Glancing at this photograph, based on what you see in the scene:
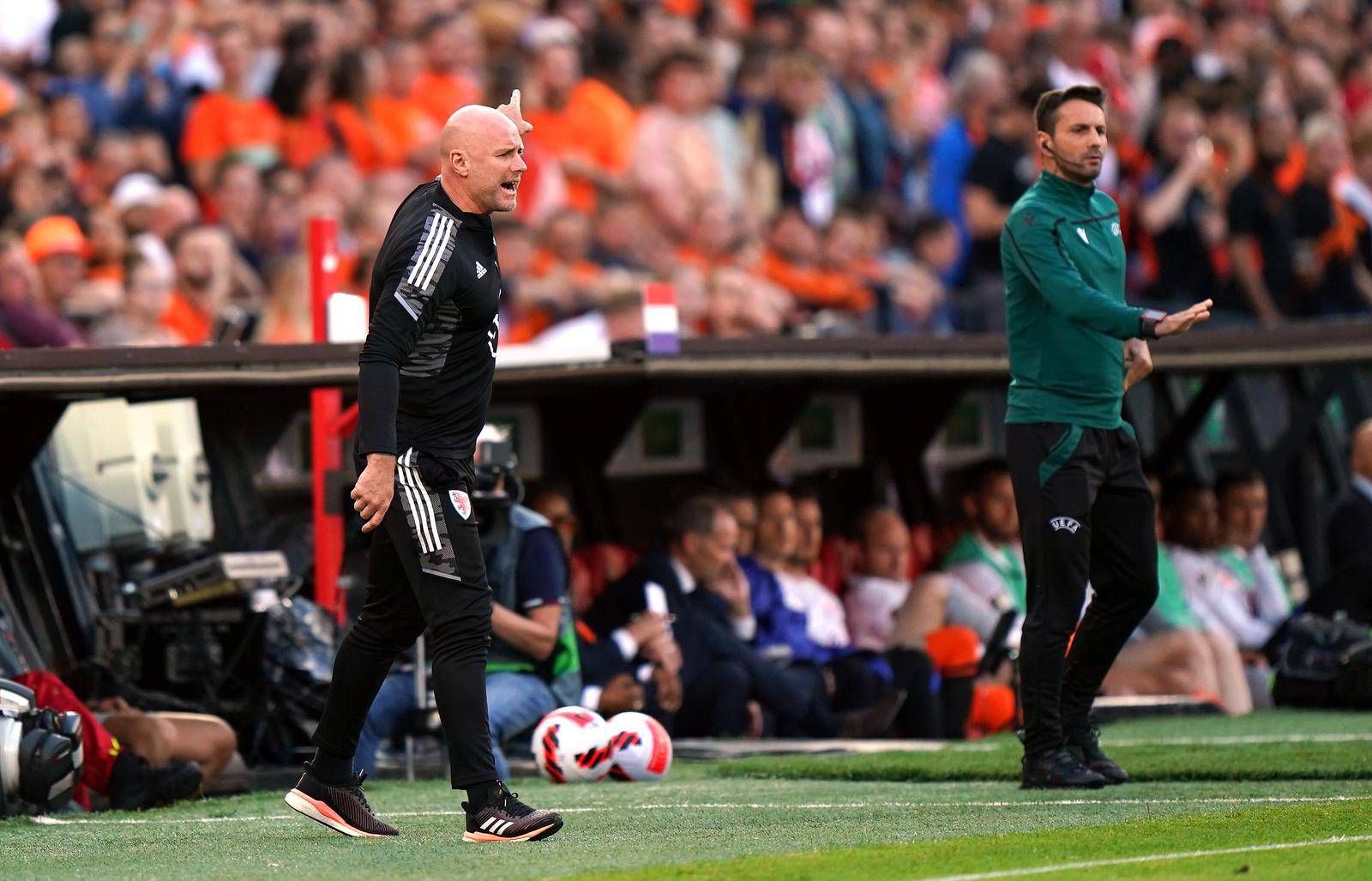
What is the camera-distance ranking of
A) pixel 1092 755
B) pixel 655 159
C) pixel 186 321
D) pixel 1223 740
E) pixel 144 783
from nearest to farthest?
pixel 1092 755 → pixel 144 783 → pixel 1223 740 → pixel 186 321 → pixel 655 159

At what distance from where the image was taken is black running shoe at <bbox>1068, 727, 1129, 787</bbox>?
870 cm

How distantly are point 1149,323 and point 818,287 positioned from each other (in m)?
8.99

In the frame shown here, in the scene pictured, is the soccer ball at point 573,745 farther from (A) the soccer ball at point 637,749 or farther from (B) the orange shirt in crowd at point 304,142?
(B) the orange shirt in crowd at point 304,142

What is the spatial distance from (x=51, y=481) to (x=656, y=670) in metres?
2.95

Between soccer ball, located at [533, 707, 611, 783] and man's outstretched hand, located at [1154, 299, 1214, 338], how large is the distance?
10.1 feet

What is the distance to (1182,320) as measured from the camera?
7.82 metres

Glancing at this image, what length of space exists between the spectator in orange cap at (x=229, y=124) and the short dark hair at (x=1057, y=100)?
24.2 ft

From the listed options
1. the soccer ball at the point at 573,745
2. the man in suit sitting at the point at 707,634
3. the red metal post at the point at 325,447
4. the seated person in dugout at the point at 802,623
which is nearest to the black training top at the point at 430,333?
the soccer ball at the point at 573,745

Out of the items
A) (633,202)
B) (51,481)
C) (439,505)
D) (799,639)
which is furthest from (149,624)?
(633,202)

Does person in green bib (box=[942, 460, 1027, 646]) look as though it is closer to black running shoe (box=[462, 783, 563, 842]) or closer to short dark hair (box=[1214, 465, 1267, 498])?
short dark hair (box=[1214, 465, 1267, 498])

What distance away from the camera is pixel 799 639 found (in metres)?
12.8

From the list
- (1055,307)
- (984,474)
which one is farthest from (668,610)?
(1055,307)

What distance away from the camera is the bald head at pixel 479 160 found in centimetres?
717

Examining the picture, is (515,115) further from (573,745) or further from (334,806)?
(573,745)
